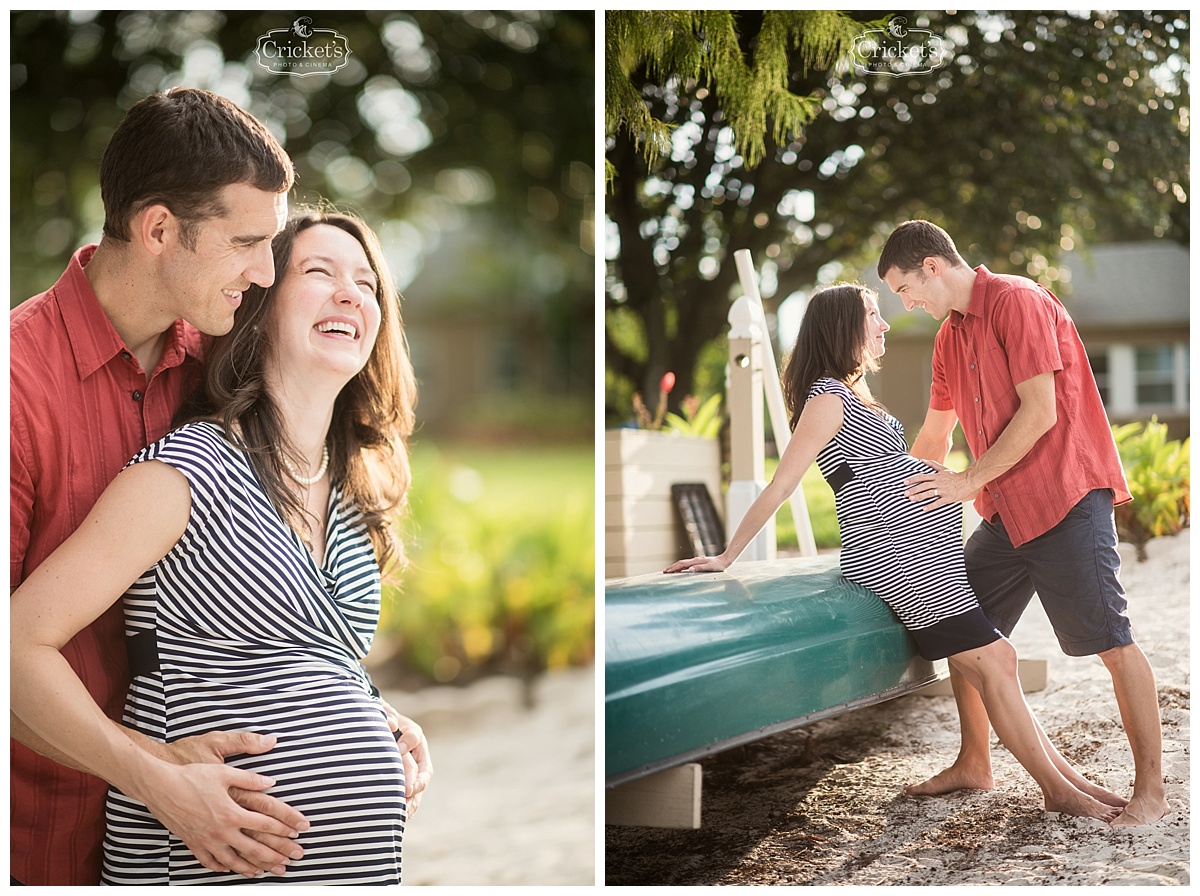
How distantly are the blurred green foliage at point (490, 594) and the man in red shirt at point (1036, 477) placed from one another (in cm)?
319

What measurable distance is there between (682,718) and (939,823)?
80cm

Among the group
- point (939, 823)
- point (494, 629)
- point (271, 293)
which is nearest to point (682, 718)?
point (939, 823)

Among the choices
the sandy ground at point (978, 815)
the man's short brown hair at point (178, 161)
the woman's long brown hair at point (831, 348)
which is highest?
the man's short brown hair at point (178, 161)

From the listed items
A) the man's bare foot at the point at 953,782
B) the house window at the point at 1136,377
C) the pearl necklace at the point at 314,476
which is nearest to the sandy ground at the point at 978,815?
the man's bare foot at the point at 953,782

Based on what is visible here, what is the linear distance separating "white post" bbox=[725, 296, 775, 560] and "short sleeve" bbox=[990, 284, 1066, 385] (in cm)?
58

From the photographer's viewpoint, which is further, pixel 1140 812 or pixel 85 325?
pixel 1140 812

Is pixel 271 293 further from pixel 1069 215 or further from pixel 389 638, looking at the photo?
pixel 389 638

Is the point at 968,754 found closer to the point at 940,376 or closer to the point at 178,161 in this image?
the point at 940,376

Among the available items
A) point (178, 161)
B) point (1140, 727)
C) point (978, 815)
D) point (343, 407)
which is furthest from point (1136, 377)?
point (178, 161)

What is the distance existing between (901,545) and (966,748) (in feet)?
1.77

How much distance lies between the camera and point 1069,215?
2.55 m

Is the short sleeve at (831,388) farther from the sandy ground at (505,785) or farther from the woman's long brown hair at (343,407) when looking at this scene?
the sandy ground at (505,785)

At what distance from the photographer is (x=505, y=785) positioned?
16.7 ft

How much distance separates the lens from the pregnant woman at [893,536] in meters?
2.46
